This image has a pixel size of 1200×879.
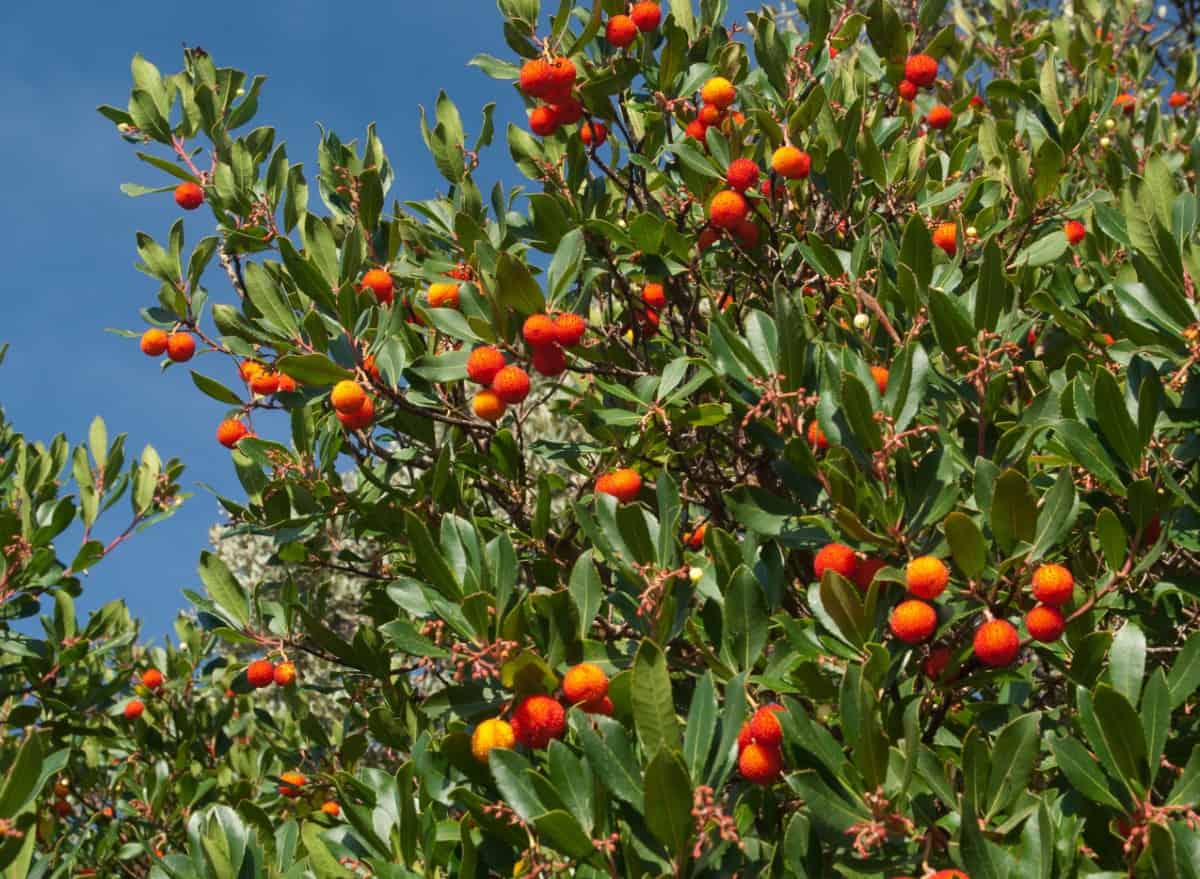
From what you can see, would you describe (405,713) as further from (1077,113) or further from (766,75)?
(1077,113)

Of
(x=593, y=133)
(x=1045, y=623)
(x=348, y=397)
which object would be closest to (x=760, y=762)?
(x=1045, y=623)

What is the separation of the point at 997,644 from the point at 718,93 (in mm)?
2344

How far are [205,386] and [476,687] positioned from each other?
6.34 feet

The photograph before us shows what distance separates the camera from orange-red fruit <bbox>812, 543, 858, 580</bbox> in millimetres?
2881

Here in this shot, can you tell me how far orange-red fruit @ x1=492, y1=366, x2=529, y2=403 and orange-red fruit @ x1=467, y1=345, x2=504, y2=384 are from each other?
32 mm

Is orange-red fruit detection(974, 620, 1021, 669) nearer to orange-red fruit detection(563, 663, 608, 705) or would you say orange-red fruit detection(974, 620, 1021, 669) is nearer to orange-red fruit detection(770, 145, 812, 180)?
orange-red fruit detection(563, 663, 608, 705)

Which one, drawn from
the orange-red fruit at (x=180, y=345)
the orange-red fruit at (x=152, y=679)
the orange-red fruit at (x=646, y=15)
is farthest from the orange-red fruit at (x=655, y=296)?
the orange-red fruit at (x=152, y=679)

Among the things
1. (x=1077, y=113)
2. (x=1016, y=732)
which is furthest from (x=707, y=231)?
(x=1016, y=732)

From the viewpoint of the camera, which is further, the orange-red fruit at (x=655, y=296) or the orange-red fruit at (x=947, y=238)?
the orange-red fruit at (x=655, y=296)

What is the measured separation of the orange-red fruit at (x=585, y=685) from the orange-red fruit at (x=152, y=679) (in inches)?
180

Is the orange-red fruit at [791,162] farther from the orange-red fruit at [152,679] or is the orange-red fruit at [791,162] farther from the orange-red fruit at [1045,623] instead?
the orange-red fruit at [152,679]

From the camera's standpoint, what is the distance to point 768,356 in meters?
3.17

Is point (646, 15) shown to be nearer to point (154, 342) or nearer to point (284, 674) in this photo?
point (154, 342)

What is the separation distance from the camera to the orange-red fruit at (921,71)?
191 inches
